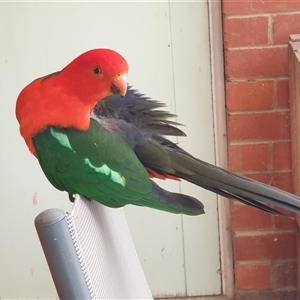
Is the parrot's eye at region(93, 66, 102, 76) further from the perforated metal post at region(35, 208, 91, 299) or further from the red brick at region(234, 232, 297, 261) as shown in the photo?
the red brick at region(234, 232, 297, 261)

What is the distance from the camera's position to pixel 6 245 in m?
1.60

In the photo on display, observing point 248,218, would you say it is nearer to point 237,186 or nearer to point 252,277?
point 252,277

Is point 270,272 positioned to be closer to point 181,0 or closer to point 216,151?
point 216,151

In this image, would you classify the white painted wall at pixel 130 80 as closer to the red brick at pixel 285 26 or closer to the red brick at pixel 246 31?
the red brick at pixel 246 31

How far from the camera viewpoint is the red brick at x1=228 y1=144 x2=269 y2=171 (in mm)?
1438

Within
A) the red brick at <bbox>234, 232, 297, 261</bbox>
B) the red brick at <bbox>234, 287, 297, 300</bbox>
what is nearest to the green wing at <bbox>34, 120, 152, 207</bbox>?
the red brick at <bbox>234, 232, 297, 261</bbox>

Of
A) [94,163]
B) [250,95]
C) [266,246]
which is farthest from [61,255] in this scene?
[266,246]

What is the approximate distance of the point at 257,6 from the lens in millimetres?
1337

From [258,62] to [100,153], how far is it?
0.75 m

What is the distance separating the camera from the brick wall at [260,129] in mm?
1348

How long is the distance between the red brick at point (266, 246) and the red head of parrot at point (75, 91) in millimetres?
904

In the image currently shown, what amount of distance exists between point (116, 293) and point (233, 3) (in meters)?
0.95

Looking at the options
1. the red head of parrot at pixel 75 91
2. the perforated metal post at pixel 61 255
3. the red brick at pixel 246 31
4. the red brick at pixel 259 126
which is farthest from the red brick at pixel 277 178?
the perforated metal post at pixel 61 255

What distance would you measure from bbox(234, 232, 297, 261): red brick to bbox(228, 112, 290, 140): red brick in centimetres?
32
